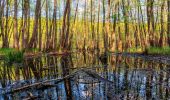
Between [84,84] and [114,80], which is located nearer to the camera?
[84,84]

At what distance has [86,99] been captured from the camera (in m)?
6.68

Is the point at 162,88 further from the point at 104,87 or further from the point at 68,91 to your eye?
the point at 68,91

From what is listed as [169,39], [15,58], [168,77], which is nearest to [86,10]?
[169,39]

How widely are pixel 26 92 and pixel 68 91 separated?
1008 millimetres

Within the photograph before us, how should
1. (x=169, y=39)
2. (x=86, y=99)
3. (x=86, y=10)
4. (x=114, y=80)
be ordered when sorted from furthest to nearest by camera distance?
(x=86, y=10) < (x=169, y=39) < (x=114, y=80) < (x=86, y=99)

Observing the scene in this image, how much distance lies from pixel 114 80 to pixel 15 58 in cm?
804

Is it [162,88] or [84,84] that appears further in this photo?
[84,84]

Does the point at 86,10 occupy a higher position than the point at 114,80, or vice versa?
the point at 86,10

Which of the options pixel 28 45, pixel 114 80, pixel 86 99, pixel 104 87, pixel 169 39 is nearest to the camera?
pixel 86 99

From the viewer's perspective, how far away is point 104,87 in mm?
7941

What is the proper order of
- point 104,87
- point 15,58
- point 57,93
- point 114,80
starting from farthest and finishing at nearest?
point 15,58
point 114,80
point 104,87
point 57,93

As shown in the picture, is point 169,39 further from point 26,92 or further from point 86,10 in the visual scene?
point 86,10

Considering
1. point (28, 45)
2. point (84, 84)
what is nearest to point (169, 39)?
point (28, 45)

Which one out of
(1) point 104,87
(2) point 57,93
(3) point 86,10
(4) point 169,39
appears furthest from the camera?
(3) point 86,10
